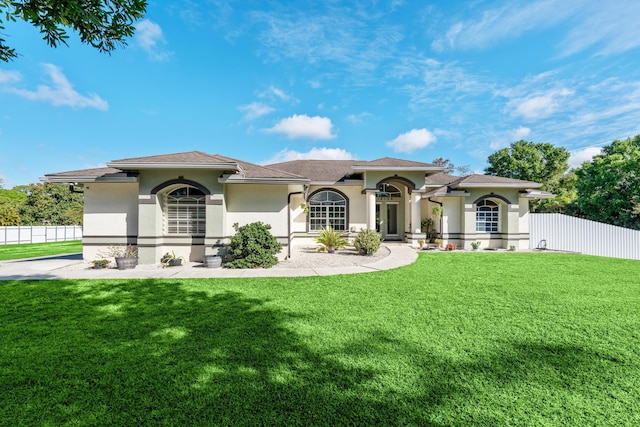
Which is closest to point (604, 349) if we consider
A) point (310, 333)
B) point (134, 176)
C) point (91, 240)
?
point (310, 333)

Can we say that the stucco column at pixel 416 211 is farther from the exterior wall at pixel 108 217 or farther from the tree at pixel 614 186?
the tree at pixel 614 186

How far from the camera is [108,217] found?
1125cm

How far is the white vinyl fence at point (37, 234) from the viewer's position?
21.9 m

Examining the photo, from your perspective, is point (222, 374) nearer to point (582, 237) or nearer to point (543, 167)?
point (582, 237)

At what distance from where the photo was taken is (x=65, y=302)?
19.1 feet

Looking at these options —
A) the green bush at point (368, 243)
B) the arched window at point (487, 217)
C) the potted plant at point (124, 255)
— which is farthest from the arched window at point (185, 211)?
the arched window at point (487, 217)

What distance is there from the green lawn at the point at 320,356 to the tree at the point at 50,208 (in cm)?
3851

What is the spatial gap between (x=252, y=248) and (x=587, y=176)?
29.2 metres

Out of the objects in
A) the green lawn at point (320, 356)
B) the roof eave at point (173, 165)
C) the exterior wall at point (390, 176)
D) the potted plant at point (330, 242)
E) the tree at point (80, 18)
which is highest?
the tree at point (80, 18)

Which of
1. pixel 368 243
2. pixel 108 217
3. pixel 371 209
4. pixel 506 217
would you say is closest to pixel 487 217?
pixel 506 217

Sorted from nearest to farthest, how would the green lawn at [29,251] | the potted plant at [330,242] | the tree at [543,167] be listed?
1. the potted plant at [330,242]
2. the green lawn at [29,251]
3. the tree at [543,167]

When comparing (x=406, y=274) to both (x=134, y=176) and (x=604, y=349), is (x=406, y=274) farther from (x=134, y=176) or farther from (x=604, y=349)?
(x=134, y=176)

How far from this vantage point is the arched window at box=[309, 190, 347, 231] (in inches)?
654

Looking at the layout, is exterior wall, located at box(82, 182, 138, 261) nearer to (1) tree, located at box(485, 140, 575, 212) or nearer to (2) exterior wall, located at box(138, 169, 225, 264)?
(2) exterior wall, located at box(138, 169, 225, 264)
